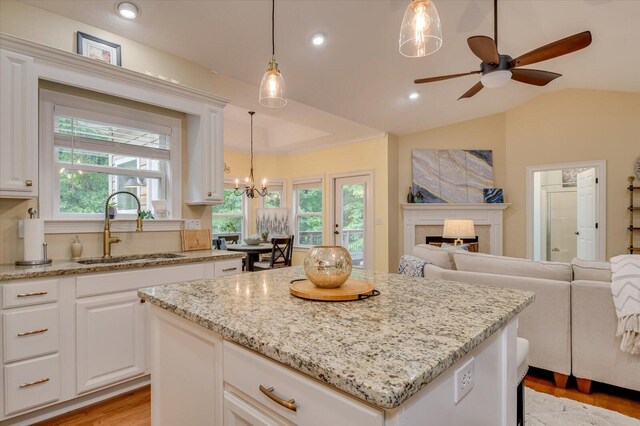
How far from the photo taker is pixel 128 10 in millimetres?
2383

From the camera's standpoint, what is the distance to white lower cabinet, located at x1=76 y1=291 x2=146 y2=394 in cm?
206

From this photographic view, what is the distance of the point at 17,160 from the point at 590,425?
3.82m

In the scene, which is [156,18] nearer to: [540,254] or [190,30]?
[190,30]

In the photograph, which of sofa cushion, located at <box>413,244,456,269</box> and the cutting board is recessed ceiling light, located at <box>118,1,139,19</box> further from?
sofa cushion, located at <box>413,244,456,269</box>

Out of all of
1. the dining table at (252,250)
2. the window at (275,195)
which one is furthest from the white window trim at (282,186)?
the dining table at (252,250)

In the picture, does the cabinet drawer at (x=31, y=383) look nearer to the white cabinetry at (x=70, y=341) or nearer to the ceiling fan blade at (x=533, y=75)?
the white cabinetry at (x=70, y=341)

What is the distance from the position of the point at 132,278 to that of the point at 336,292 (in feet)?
5.56

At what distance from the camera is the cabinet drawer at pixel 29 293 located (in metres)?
1.79

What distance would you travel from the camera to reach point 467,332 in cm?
86

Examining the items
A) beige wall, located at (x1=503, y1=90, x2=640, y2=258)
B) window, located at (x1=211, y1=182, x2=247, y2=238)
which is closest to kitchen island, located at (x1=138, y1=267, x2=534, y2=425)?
beige wall, located at (x1=503, y1=90, x2=640, y2=258)

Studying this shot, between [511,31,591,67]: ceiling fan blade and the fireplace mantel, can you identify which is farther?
the fireplace mantel

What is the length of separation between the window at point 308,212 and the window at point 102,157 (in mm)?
3881

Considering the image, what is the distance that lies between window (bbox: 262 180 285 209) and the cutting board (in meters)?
3.97

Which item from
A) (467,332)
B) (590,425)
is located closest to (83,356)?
(467,332)
